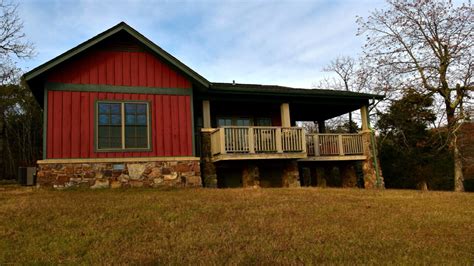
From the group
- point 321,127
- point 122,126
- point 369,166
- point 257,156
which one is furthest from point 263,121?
point 122,126

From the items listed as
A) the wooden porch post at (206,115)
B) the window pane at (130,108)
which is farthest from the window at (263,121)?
the window pane at (130,108)

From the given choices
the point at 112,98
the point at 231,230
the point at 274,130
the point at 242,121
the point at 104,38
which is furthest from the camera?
the point at 242,121

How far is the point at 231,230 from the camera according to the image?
6.86 meters

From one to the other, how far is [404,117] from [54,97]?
63.6ft

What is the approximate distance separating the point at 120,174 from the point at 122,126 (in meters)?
1.49

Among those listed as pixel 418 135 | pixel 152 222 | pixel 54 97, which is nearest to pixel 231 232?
pixel 152 222

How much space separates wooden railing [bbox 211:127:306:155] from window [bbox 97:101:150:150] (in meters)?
2.44

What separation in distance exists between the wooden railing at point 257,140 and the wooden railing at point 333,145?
60.8 inches

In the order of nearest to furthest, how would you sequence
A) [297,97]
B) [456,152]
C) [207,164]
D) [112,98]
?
[112,98] < [207,164] < [297,97] < [456,152]

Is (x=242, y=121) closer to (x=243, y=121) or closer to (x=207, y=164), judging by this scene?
(x=243, y=121)

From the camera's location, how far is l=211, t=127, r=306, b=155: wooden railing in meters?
13.7

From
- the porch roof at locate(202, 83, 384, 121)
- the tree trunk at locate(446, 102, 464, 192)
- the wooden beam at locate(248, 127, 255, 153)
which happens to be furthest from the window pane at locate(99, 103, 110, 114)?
the tree trunk at locate(446, 102, 464, 192)

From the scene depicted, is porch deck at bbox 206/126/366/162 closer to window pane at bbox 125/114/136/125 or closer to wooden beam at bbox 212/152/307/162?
wooden beam at bbox 212/152/307/162

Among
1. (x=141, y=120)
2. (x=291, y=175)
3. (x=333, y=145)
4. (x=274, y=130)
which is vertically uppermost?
(x=141, y=120)
